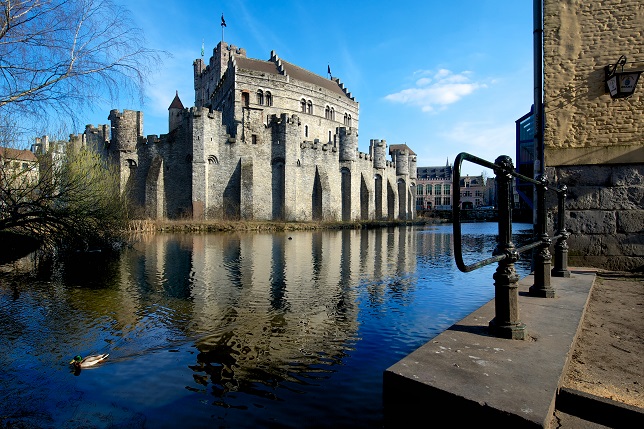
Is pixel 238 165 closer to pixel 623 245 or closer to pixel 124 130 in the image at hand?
pixel 124 130

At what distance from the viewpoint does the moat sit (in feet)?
12.2

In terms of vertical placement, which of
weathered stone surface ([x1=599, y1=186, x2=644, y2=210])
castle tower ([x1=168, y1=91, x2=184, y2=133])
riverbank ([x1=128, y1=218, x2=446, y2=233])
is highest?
castle tower ([x1=168, y1=91, x2=184, y2=133])

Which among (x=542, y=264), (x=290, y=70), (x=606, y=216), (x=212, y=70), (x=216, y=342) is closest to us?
(x=542, y=264)

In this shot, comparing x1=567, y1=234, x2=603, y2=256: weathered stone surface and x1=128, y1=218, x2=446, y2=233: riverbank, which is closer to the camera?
x1=567, y1=234, x2=603, y2=256: weathered stone surface

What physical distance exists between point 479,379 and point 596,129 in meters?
7.07

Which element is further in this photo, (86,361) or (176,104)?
(176,104)

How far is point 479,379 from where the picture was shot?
2.34 metres

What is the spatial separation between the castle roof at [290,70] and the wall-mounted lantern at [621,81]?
4556cm

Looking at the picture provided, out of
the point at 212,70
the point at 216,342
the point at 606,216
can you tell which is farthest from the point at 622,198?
the point at 212,70

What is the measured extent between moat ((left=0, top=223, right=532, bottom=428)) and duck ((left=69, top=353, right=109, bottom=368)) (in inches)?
3.5

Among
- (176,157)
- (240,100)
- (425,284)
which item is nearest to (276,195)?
(176,157)

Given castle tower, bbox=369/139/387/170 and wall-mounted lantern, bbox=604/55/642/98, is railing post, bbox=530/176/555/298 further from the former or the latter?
castle tower, bbox=369/139/387/170

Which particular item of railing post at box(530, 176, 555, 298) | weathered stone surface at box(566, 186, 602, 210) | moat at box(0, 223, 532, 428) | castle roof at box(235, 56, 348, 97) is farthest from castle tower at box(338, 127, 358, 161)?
railing post at box(530, 176, 555, 298)

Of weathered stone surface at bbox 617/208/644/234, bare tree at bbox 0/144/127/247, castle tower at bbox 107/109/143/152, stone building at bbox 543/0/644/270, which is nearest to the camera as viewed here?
weathered stone surface at bbox 617/208/644/234
